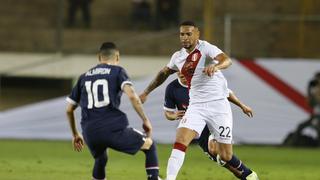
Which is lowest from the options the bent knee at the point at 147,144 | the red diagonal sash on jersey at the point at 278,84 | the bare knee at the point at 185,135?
Result: the red diagonal sash on jersey at the point at 278,84

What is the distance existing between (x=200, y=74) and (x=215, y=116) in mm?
578

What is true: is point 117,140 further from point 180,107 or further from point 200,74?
point 180,107

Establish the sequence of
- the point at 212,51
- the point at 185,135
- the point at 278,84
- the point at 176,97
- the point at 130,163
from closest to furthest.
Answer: the point at 185,135, the point at 212,51, the point at 176,97, the point at 130,163, the point at 278,84

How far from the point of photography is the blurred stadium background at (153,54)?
22.9 m

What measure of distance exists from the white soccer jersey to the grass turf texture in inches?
87.2

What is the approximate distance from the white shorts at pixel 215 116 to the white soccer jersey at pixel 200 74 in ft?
0.27

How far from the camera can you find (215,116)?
1212 centimetres

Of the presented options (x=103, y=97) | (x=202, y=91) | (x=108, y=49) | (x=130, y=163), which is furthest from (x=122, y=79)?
(x=130, y=163)

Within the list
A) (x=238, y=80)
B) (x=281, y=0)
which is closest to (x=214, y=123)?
(x=238, y=80)

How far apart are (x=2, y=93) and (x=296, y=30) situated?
8.75 m

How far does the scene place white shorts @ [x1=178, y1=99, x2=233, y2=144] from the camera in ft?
39.4

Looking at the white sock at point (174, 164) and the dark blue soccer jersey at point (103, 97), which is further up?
the dark blue soccer jersey at point (103, 97)

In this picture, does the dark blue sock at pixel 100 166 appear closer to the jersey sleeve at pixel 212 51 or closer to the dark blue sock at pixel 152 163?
the dark blue sock at pixel 152 163

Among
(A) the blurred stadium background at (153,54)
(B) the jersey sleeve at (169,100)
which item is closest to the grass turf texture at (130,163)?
(A) the blurred stadium background at (153,54)
